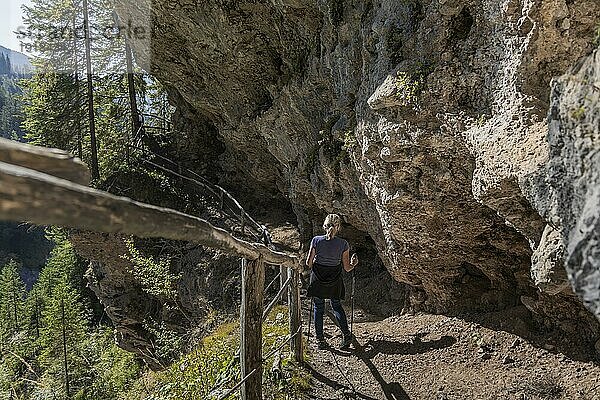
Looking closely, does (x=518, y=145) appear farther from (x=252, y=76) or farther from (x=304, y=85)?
(x=252, y=76)

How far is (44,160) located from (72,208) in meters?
0.45

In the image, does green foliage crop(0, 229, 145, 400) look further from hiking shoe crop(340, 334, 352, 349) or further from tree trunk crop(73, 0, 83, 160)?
hiking shoe crop(340, 334, 352, 349)

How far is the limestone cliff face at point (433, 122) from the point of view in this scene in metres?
3.94

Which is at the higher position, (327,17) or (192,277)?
(327,17)

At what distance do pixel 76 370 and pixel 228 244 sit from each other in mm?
17198

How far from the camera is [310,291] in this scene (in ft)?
21.9

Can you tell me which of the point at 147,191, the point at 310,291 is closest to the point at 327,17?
the point at 310,291

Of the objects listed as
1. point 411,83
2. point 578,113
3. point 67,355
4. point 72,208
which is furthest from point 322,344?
point 67,355

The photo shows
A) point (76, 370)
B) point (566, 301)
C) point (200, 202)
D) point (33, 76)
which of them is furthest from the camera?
point (33, 76)

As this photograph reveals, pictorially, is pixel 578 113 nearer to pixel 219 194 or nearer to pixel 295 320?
pixel 295 320

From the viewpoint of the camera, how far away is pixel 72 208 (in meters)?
1.59

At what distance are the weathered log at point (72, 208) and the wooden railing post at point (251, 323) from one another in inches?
60.6

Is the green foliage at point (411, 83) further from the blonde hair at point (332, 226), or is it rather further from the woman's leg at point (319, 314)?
the woman's leg at point (319, 314)

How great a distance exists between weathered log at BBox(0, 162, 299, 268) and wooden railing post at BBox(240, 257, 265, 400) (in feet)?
5.05
